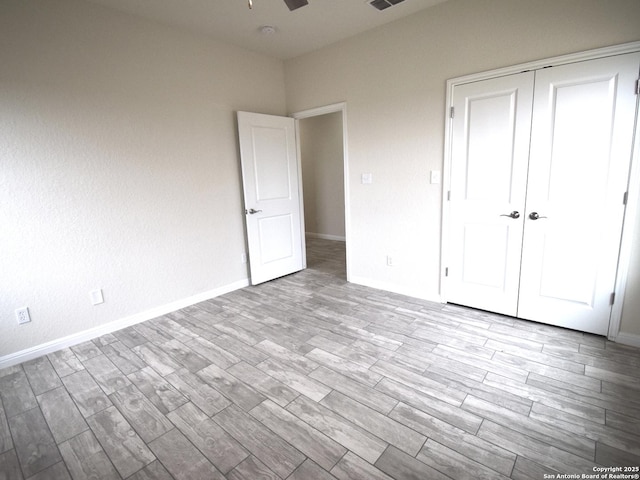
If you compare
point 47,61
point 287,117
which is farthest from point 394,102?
point 47,61

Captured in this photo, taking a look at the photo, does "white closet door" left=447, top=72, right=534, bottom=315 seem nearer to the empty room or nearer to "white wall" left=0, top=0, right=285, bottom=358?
the empty room

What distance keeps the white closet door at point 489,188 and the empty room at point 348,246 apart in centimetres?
2

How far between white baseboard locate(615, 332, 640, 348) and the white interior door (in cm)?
A: 336

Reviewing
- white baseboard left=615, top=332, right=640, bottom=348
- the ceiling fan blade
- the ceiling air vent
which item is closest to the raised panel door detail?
the ceiling fan blade

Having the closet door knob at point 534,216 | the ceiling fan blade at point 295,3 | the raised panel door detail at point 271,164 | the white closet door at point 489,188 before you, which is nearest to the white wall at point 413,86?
the white closet door at point 489,188

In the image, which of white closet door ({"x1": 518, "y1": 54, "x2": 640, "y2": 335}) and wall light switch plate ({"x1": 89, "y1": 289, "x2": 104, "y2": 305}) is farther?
wall light switch plate ({"x1": 89, "y1": 289, "x2": 104, "y2": 305})

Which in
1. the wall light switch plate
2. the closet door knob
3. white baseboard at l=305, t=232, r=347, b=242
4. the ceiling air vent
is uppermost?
the ceiling air vent

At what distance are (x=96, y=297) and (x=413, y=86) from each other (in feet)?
11.6

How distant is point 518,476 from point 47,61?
397cm

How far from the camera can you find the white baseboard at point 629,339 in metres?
2.41

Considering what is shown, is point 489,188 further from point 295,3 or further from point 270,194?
point 270,194

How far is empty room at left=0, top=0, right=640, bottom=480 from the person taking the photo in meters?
1.72

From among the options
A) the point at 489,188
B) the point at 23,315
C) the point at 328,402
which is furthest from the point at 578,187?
the point at 23,315

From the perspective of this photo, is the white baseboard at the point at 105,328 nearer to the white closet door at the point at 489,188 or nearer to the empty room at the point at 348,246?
the empty room at the point at 348,246
